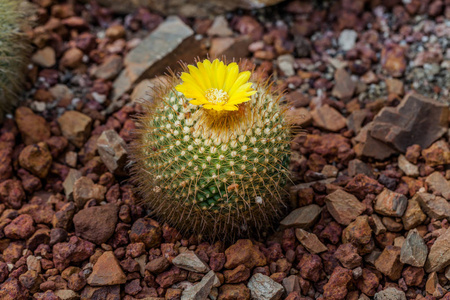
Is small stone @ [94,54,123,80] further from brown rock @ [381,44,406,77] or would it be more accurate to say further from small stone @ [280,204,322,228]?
brown rock @ [381,44,406,77]

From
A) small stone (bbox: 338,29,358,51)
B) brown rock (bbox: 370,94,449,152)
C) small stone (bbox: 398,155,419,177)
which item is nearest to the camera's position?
small stone (bbox: 398,155,419,177)

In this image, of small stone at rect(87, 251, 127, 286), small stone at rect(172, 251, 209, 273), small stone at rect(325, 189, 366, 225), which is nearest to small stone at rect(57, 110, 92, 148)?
small stone at rect(87, 251, 127, 286)

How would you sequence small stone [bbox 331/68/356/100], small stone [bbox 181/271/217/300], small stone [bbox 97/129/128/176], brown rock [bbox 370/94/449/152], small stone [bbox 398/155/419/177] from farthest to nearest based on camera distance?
small stone [bbox 331/68/356/100] → brown rock [bbox 370/94/449/152] → small stone [bbox 398/155/419/177] → small stone [bbox 97/129/128/176] → small stone [bbox 181/271/217/300]

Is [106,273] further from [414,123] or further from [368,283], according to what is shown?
[414,123]

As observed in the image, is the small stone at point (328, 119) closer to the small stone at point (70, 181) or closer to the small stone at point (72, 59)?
the small stone at point (70, 181)

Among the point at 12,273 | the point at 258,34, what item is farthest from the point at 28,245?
the point at 258,34

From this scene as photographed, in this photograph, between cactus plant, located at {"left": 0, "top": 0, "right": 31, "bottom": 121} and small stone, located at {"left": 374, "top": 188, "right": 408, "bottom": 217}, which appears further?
cactus plant, located at {"left": 0, "top": 0, "right": 31, "bottom": 121}

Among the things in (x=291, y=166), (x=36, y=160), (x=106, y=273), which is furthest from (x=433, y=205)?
(x=36, y=160)

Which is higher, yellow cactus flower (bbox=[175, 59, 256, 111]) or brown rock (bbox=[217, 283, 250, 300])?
yellow cactus flower (bbox=[175, 59, 256, 111])
